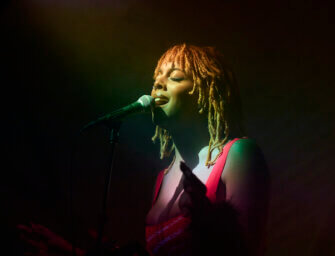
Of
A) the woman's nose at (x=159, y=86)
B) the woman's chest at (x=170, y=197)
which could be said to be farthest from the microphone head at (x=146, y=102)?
the woman's chest at (x=170, y=197)

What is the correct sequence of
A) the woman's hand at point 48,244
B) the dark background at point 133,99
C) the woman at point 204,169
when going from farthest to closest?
the dark background at point 133,99
the woman's hand at point 48,244
the woman at point 204,169

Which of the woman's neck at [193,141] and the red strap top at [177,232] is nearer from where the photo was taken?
the red strap top at [177,232]

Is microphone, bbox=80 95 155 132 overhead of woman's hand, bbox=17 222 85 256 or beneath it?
overhead

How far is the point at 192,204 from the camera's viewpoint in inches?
41.3

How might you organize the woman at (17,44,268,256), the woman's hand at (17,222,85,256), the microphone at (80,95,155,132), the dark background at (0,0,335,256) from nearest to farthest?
the woman at (17,44,268,256), the microphone at (80,95,155,132), the woman's hand at (17,222,85,256), the dark background at (0,0,335,256)

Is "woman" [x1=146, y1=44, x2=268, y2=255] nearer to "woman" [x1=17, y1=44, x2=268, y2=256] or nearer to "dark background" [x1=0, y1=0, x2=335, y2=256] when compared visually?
"woman" [x1=17, y1=44, x2=268, y2=256]

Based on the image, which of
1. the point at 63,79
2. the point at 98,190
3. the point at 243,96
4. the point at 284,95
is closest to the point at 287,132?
the point at 284,95

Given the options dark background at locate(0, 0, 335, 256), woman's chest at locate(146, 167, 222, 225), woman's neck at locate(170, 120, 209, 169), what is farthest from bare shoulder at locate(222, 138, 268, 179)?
dark background at locate(0, 0, 335, 256)

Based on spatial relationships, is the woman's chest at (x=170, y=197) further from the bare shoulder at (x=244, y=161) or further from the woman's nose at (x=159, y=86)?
the woman's nose at (x=159, y=86)

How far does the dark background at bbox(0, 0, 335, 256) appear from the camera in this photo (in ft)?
5.09

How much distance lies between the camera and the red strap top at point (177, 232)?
114 cm

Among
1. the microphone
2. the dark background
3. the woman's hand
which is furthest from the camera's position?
the dark background

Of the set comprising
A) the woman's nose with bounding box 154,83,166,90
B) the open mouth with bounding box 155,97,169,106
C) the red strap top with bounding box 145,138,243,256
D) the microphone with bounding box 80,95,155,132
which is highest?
the woman's nose with bounding box 154,83,166,90

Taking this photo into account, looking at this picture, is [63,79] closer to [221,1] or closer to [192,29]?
[192,29]
